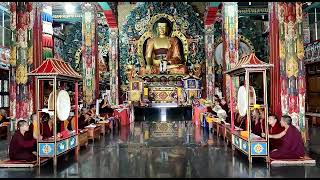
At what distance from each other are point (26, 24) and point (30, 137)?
3322 mm

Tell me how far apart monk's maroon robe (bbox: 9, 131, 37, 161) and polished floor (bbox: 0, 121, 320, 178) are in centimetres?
45

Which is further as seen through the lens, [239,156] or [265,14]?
[265,14]

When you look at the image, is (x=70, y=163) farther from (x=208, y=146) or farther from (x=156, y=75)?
(x=156, y=75)

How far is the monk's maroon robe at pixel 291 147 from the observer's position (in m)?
7.01

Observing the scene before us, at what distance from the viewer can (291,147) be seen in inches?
277

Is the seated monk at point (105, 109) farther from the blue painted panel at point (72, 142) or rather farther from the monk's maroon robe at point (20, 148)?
the monk's maroon robe at point (20, 148)

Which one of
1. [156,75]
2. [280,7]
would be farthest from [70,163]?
[156,75]

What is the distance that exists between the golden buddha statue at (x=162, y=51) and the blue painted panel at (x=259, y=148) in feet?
46.3

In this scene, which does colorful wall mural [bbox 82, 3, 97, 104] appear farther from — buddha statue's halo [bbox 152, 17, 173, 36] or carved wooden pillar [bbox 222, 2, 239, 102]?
buddha statue's halo [bbox 152, 17, 173, 36]

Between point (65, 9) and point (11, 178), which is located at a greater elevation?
point (65, 9)

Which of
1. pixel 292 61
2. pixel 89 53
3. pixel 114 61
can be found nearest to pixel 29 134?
pixel 292 61

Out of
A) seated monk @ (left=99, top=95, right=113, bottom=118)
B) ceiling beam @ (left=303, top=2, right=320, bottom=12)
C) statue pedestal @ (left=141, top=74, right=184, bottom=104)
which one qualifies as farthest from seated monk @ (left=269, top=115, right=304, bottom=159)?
statue pedestal @ (left=141, top=74, right=184, bottom=104)

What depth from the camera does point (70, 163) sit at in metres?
7.20

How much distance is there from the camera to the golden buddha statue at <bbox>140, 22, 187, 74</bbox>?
70.1ft
